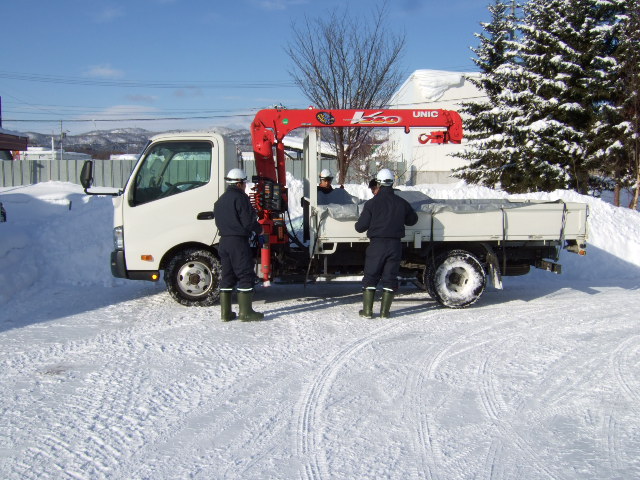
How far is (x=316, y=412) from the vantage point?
15.1 feet

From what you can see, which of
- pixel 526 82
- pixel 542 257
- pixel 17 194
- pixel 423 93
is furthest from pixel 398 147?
pixel 542 257

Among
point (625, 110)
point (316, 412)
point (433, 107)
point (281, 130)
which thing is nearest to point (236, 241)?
point (281, 130)

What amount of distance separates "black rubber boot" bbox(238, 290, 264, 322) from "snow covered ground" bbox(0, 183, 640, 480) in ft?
0.48

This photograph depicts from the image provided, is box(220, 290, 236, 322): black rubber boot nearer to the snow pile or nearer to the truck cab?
the truck cab

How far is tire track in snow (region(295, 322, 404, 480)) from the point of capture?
12.4ft

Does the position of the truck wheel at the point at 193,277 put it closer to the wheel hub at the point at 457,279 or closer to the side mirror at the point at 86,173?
the side mirror at the point at 86,173

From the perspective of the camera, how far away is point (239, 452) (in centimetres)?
395

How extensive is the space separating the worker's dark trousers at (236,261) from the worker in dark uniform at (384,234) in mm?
Answer: 1515

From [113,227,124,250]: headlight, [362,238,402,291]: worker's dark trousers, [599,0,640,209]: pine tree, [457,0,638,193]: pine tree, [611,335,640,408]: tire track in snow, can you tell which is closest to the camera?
[611,335,640,408]: tire track in snow

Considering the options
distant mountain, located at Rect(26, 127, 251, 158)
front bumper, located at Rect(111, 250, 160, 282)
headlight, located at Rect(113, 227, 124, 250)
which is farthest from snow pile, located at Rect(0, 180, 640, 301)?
distant mountain, located at Rect(26, 127, 251, 158)

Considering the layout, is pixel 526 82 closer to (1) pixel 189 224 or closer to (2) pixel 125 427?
(1) pixel 189 224

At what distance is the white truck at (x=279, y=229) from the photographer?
795cm

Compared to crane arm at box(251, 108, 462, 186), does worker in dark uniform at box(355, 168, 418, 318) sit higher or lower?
lower

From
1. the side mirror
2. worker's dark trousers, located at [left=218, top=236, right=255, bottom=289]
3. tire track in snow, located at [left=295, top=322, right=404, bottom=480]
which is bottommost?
tire track in snow, located at [left=295, top=322, right=404, bottom=480]
